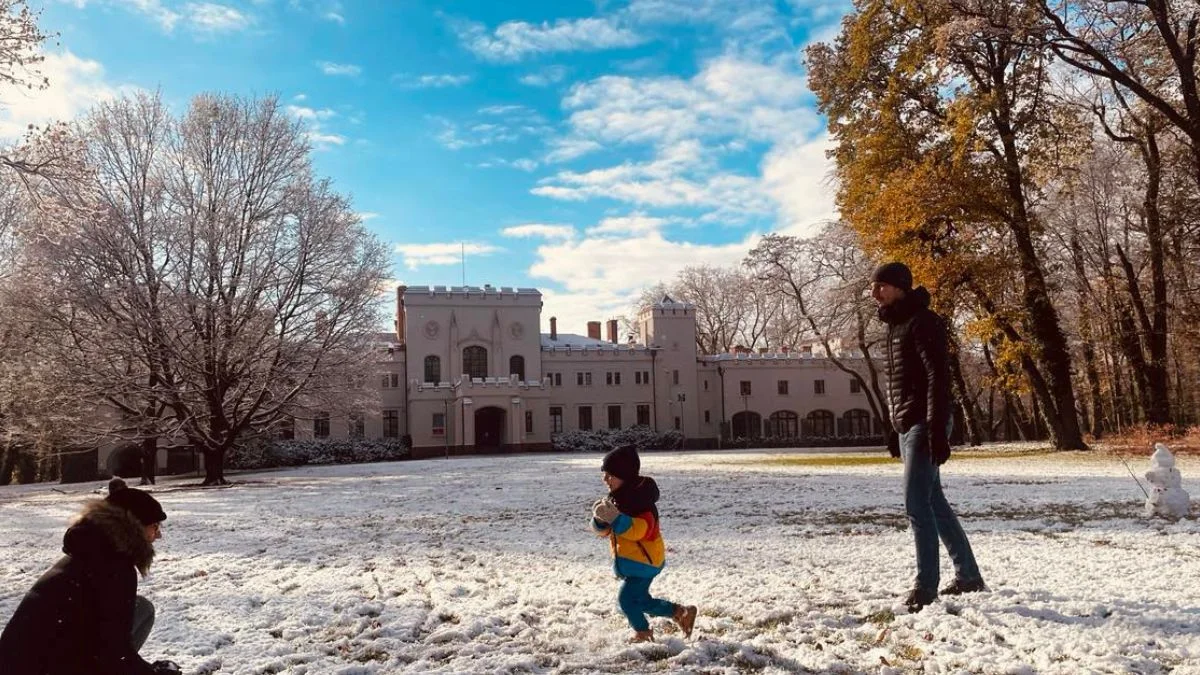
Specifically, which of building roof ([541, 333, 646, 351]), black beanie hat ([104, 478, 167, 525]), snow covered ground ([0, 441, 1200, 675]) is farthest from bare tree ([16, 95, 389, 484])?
building roof ([541, 333, 646, 351])

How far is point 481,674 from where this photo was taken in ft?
14.2

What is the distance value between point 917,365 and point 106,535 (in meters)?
4.36

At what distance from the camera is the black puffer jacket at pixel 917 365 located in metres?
4.91

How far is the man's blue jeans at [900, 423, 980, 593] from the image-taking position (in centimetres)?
498

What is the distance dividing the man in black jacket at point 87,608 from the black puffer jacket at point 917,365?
13.6ft

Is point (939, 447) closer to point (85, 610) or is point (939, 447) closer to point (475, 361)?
point (85, 610)

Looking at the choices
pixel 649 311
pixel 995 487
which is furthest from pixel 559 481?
pixel 649 311

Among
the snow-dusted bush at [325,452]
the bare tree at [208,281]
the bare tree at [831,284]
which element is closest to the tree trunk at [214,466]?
the bare tree at [208,281]

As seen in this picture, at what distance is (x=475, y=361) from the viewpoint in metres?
53.8

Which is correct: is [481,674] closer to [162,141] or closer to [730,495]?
[730,495]

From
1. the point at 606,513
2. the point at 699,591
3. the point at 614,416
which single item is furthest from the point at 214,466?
the point at 614,416

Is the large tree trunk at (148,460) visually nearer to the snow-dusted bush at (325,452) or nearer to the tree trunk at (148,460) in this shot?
the tree trunk at (148,460)

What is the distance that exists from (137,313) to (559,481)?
12.6 meters

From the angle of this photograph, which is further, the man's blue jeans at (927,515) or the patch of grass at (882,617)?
the man's blue jeans at (927,515)
